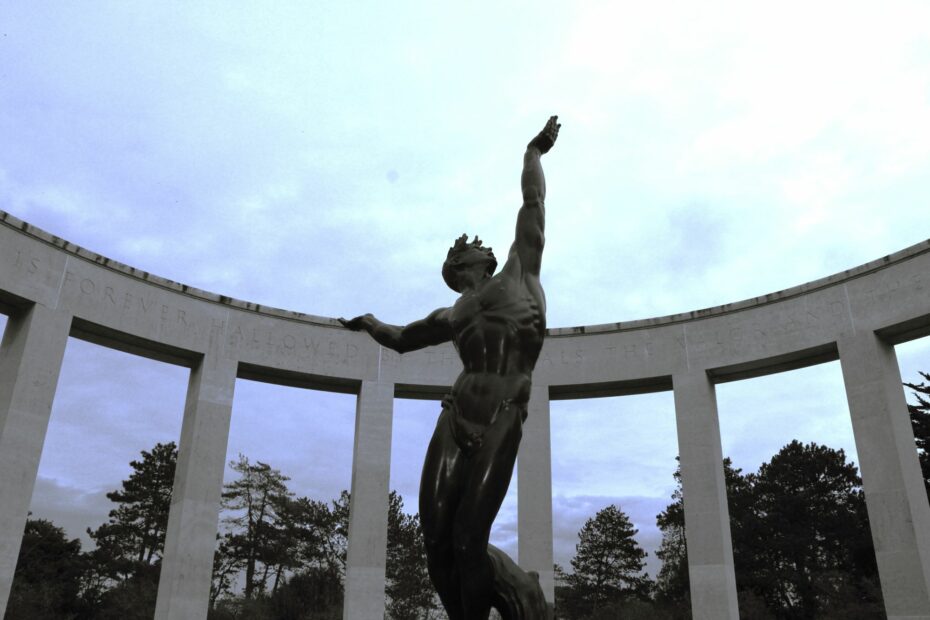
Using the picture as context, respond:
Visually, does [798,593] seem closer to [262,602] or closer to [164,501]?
[262,602]

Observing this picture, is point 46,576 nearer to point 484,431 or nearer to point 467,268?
point 467,268

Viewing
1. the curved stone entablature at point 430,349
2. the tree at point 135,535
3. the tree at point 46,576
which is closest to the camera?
the curved stone entablature at point 430,349

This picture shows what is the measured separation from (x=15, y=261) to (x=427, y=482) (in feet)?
55.8

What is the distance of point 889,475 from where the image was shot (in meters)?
17.7

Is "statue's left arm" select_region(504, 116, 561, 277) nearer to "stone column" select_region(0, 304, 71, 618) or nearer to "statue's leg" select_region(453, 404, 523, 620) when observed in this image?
"statue's leg" select_region(453, 404, 523, 620)

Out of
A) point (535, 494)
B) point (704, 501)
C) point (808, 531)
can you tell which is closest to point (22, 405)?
point (535, 494)

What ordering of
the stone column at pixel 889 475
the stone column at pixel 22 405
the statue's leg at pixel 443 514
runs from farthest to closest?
the stone column at pixel 889 475
the stone column at pixel 22 405
the statue's leg at pixel 443 514

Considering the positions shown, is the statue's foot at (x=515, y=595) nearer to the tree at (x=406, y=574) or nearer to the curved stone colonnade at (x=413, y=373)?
the curved stone colonnade at (x=413, y=373)

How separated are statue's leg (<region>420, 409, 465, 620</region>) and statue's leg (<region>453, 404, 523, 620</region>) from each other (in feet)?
0.31

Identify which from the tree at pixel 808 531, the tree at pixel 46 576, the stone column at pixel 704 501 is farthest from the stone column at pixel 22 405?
the tree at pixel 808 531

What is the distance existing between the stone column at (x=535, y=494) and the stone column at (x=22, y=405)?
12.0 metres

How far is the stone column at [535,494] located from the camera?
67.1 ft

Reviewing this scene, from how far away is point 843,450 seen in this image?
52344 millimetres

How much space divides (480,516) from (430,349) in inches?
715
